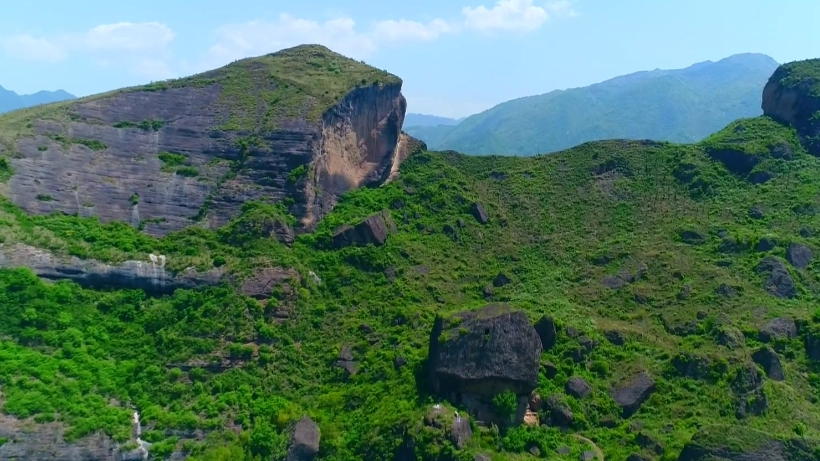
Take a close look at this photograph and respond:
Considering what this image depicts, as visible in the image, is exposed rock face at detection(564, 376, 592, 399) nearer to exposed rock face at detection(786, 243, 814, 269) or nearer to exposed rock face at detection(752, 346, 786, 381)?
exposed rock face at detection(752, 346, 786, 381)

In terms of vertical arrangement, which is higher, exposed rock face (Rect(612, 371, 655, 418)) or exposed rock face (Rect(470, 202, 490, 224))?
exposed rock face (Rect(470, 202, 490, 224))

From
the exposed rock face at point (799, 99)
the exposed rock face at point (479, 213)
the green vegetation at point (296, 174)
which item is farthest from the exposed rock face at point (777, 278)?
the green vegetation at point (296, 174)

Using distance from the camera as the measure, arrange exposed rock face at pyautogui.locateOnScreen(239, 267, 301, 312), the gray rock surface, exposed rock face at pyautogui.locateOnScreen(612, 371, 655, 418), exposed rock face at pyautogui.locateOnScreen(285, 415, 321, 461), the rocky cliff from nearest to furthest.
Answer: exposed rock face at pyautogui.locateOnScreen(285, 415, 321, 461) < exposed rock face at pyautogui.locateOnScreen(612, 371, 655, 418) < exposed rock face at pyautogui.locateOnScreen(239, 267, 301, 312) < the gray rock surface < the rocky cliff

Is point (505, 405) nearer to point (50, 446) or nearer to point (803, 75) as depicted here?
point (50, 446)

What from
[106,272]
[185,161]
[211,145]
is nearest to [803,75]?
[211,145]

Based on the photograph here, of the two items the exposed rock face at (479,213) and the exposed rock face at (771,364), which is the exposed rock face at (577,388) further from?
the exposed rock face at (479,213)

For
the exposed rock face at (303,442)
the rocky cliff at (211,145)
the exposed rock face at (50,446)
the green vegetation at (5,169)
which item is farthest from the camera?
the rocky cliff at (211,145)

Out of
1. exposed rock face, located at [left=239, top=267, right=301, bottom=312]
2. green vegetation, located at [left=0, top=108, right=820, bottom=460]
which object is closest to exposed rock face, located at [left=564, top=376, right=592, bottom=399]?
green vegetation, located at [left=0, top=108, right=820, bottom=460]
